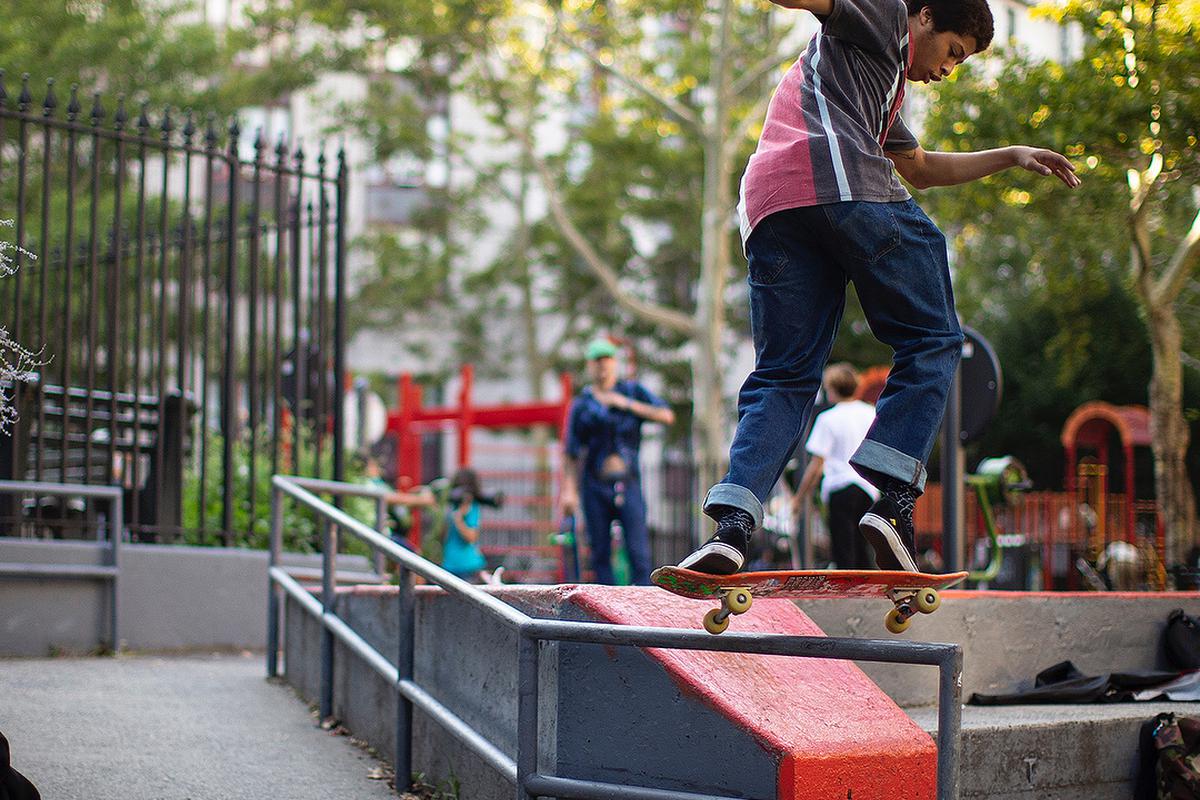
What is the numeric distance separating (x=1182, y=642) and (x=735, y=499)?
9.58ft

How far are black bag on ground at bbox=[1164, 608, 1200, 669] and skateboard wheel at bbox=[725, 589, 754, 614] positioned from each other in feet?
9.64

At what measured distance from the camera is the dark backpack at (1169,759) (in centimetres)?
421

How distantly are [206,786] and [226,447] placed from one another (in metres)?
3.94

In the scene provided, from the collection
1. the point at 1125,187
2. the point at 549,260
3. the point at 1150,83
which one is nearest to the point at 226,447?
the point at 1150,83

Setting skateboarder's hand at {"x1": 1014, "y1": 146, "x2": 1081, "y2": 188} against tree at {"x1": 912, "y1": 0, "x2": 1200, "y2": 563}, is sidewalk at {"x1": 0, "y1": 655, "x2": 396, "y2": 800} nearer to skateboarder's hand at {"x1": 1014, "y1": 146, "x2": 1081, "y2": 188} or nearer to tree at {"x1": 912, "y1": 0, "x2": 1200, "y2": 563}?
skateboarder's hand at {"x1": 1014, "y1": 146, "x2": 1081, "y2": 188}

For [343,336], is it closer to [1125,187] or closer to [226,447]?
[226,447]

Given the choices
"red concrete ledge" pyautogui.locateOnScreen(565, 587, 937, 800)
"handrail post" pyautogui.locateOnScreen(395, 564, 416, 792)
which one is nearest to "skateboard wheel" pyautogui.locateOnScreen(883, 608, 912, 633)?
"red concrete ledge" pyautogui.locateOnScreen(565, 587, 937, 800)

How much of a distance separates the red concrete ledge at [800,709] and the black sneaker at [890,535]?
17.1 inches

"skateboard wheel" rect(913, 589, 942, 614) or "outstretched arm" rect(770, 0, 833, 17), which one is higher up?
"outstretched arm" rect(770, 0, 833, 17)

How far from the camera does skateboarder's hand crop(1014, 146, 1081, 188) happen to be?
12.8 ft

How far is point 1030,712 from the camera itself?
4512mm

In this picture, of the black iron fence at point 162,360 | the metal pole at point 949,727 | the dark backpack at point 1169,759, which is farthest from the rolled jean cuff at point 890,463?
the black iron fence at point 162,360

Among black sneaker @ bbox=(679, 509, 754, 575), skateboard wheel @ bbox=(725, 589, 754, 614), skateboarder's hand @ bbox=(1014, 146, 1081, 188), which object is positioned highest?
skateboarder's hand @ bbox=(1014, 146, 1081, 188)

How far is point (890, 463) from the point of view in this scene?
349 cm
